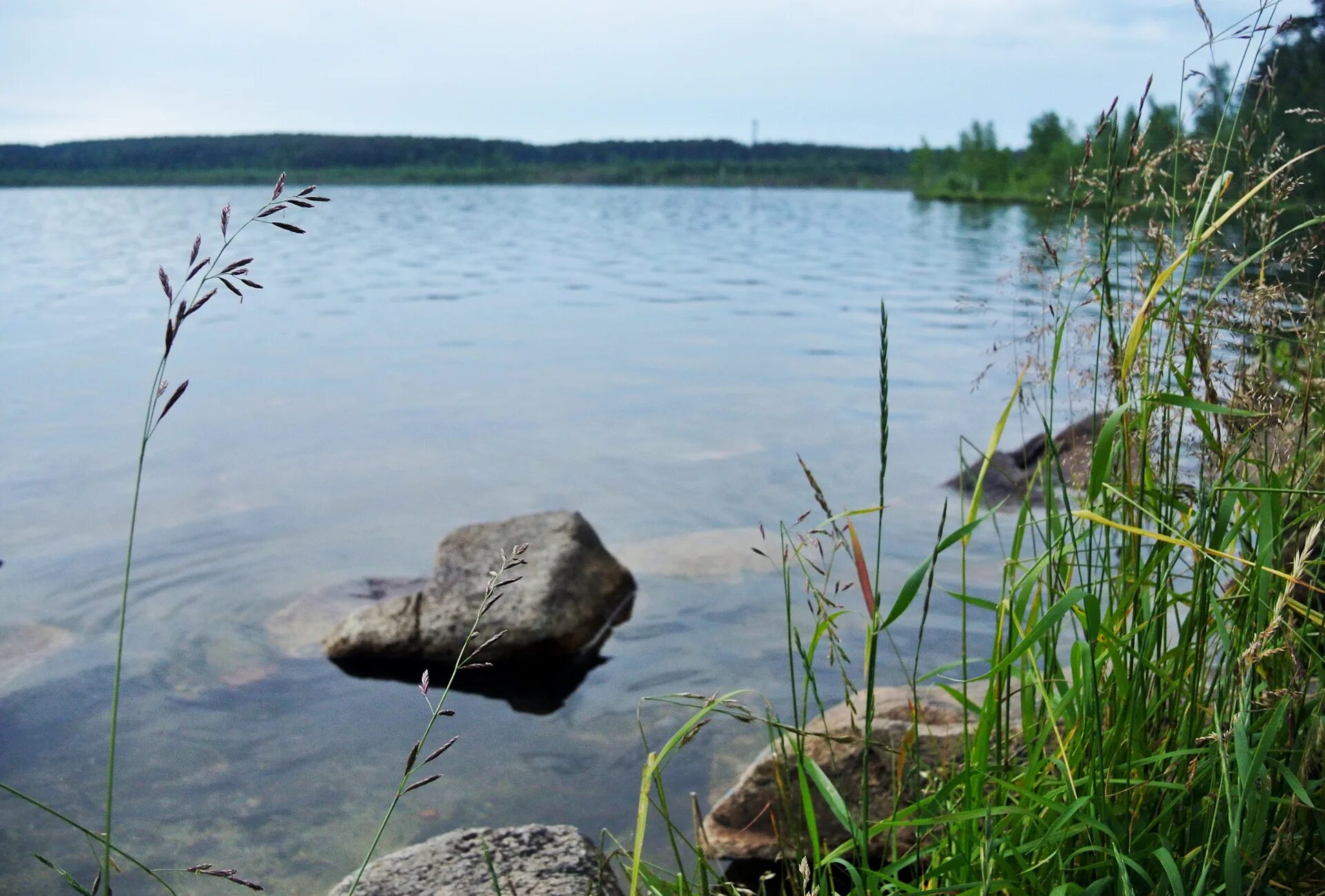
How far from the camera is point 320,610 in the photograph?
261 inches

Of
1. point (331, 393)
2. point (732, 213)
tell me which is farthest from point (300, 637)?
point (732, 213)

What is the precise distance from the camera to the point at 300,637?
6246 mm

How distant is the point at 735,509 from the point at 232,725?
4507mm

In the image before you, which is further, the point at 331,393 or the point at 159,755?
the point at 331,393

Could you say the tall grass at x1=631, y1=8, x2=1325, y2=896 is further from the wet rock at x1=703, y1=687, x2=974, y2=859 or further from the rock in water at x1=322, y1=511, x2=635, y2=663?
the rock in water at x1=322, y1=511, x2=635, y2=663

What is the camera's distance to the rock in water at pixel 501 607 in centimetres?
560

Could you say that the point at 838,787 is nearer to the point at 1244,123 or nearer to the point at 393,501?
the point at 1244,123

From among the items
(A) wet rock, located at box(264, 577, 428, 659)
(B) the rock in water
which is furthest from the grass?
(A) wet rock, located at box(264, 577, 428, 659)

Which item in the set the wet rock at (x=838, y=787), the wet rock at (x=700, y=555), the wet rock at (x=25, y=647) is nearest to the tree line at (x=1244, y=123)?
the wet rock at (x=838, y=787)

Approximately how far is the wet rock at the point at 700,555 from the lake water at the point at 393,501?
47 mm

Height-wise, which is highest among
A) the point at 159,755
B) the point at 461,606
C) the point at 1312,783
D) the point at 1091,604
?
the point at 1091,604

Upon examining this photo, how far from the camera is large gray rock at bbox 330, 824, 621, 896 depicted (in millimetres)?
2660

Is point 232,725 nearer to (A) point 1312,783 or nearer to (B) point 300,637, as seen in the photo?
(B) point 300,637

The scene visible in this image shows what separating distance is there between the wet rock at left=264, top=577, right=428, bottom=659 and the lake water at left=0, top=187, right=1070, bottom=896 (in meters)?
0.10
